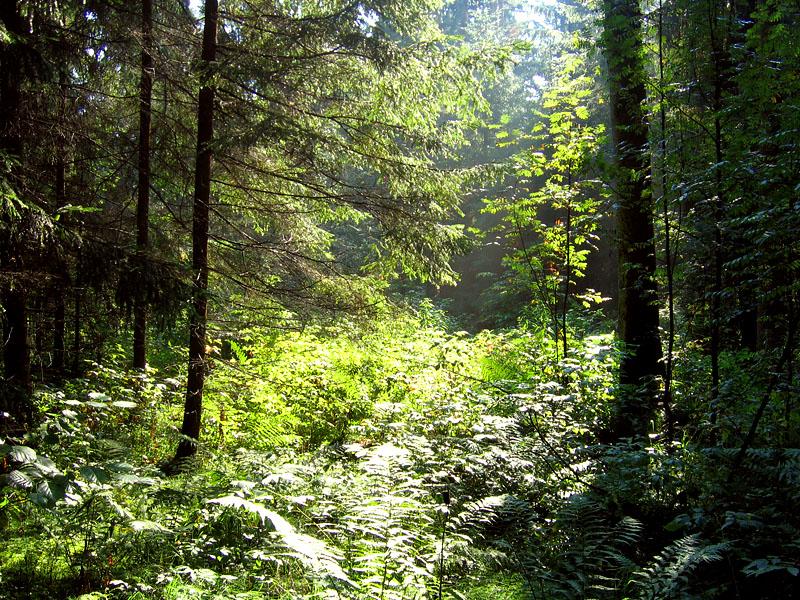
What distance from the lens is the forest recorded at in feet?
11.3

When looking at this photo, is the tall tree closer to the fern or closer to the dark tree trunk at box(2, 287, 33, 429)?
the dark tree trunk at box(2, 287, 33, 429)

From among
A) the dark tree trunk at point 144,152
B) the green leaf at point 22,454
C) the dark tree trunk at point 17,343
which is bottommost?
the green leaf at point 22,454

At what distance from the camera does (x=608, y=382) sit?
23.0ft

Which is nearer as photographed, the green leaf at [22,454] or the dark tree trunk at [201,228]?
the green leaf at [22,454]

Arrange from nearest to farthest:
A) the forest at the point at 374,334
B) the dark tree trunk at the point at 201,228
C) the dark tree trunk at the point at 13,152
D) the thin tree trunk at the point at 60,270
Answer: the forest at the point at 374,334 → the dark tree trunk at the point at 13,152 → the thin tree trunk at the point at 60,270 → the dark tree trunk at the point at 201,228

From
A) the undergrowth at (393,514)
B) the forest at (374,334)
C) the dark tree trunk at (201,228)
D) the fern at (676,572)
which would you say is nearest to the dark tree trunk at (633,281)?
the forest at (374,334)

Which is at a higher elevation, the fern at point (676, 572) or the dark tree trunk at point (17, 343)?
the dark tree trunk at point (17, 343)

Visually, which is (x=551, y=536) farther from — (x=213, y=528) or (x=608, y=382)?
(x=608, y=382)

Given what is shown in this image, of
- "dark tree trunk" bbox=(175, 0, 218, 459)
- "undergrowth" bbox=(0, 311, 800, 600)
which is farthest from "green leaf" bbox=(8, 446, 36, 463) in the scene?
"dark tree trunk" bbox=(175, 0, 218, 459)

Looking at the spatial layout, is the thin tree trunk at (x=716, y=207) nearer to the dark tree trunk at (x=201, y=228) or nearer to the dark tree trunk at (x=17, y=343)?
the dark tree trunk at (x=201, y=228)

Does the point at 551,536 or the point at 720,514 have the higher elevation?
the point at 720,514

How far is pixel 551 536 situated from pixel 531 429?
1415 millimetres

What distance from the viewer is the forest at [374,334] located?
3443 mm

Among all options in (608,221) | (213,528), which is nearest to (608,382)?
(213,528)
